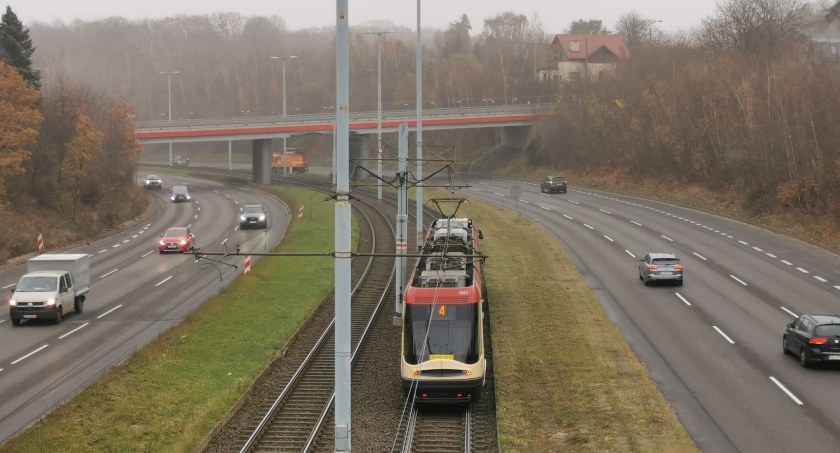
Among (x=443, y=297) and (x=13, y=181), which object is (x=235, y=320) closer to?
(x=443, y=297)

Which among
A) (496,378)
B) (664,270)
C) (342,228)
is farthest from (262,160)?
(342,228)

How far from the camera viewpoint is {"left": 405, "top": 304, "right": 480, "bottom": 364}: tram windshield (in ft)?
71.8

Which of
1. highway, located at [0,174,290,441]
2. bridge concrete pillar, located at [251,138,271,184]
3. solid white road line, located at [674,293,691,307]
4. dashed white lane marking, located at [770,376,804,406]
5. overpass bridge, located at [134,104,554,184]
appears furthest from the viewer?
bridge concrete pillar, located at [251,138,271,184]

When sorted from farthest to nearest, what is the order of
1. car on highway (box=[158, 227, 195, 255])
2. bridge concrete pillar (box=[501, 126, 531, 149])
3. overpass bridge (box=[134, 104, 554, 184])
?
bridge concrete pillar (box=[501, 126, 531, 149]) < overpass bridge (box=[134, 104, 554, 184]) < car on highway (box=[158, 227, 195, 255])

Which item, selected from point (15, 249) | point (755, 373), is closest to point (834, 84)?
point (755, 373)

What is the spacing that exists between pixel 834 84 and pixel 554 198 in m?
Answer: 24.8

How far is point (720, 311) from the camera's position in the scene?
1335 inches

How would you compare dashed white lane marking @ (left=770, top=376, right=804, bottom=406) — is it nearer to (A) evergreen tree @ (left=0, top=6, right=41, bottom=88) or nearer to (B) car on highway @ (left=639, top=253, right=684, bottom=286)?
(B) car on highway @ (left=639, top=253, right=684, bottom=286)

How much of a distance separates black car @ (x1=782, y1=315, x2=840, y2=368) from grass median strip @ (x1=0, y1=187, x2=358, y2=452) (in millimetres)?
15711

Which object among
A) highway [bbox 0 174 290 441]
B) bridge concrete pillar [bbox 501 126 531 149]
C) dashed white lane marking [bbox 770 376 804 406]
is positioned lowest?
highway [bbox 0 174 290 441]

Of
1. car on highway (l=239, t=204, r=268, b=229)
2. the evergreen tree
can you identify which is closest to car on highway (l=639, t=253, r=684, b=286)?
car on highway (l=239, t=204, r=268, b=229)

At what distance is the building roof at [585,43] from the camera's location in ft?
439

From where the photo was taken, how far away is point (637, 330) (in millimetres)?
31141

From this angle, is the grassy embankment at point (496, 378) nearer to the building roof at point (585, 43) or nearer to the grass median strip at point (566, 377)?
the grass median strip at point (566, 377)
